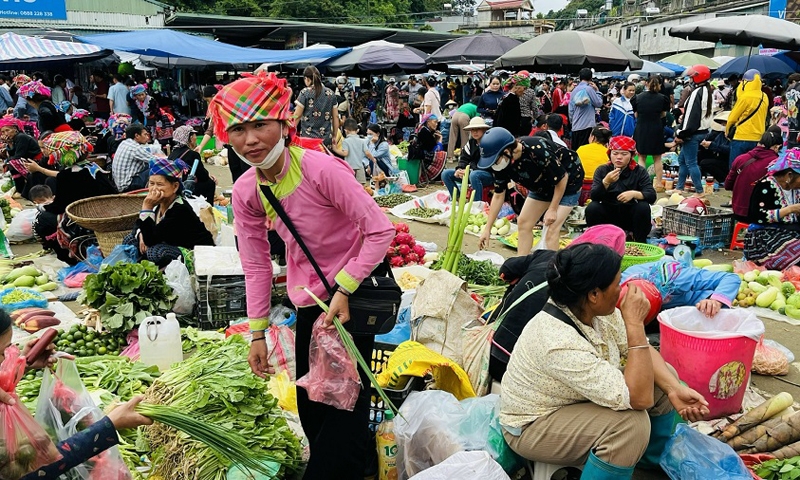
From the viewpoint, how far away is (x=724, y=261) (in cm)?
665

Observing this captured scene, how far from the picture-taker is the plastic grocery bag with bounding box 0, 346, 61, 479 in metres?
2.02

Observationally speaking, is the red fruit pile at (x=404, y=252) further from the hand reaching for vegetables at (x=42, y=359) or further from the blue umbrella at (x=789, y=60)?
the blue umbrella at (x=789, y=60)

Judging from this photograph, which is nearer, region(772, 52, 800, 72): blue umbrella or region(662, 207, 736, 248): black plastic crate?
region(662, 207, 736, 248): black plastic crate

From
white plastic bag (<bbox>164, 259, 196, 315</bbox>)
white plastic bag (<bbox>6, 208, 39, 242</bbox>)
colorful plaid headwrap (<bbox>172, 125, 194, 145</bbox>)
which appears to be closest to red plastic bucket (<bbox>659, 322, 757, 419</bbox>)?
white plastic bag (<bbox>164, 259, 196, 315</bbox>)

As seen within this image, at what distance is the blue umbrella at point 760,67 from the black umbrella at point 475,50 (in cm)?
490

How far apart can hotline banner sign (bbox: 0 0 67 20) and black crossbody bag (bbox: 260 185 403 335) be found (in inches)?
948

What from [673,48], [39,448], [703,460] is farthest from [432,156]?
[673,48]

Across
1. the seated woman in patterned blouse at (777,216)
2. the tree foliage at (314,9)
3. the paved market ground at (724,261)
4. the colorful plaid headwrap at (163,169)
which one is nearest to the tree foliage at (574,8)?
the tree foliage at (314,9)

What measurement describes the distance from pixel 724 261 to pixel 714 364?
12.0ft

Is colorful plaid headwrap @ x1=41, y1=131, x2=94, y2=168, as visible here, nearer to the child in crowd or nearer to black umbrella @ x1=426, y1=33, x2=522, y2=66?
the child in crowd

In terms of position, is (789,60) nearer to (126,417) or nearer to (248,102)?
(248,102)

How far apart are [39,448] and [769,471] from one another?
2937mm

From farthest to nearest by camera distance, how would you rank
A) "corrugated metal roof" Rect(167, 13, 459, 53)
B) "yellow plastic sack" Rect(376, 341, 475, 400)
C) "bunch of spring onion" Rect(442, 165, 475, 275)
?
1. "corrugated metal roof" Rect(167, 13, 459, 53)
2. "bunch of spring onion" Rect(442, 165, 475, 275)
3. "yellow plastic sack" Rect(376, 341, 475, 400)

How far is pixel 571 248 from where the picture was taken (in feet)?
8.50
